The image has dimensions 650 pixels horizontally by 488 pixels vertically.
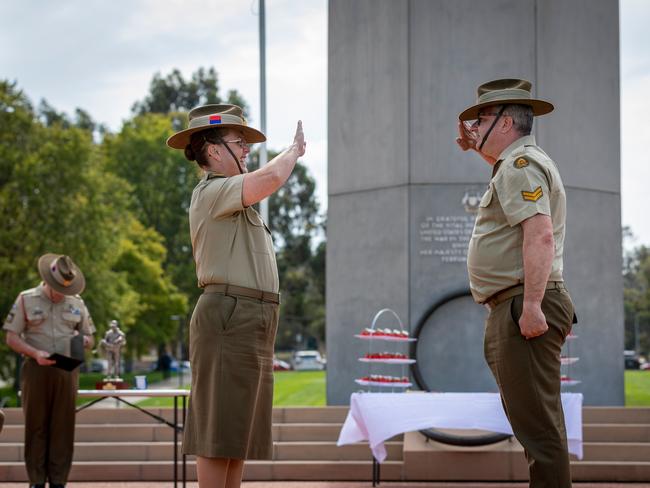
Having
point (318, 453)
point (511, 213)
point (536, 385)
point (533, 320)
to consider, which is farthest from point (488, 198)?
point (318, 453)

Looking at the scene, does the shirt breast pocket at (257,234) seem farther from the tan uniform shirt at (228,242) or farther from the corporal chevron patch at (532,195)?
the corporal chevron patch at (532,195)

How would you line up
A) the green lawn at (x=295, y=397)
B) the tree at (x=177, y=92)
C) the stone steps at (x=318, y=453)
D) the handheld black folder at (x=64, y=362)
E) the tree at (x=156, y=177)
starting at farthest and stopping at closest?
the tree at (x=177, y=92)
the tree at (x=156, y=177)
the green lawn at (x=295, y=397)
the stone steps at (x=318, y=453)
the handheld black folder at (x=64, y=362)

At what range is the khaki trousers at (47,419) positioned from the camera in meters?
7.57

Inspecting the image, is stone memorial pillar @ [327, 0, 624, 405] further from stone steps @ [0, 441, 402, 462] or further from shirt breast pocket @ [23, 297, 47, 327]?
shirt breast pocket @ [23, 297, 47, 327]

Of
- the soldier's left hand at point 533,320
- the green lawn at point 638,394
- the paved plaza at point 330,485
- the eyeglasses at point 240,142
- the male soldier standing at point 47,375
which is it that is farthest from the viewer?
the green lawn at point 638,394

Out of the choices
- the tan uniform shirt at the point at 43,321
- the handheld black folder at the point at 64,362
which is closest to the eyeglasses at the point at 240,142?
the handheld black folder at the point at 64,362

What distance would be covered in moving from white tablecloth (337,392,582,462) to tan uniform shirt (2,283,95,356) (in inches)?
93.0

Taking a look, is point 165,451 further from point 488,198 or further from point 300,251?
point 300,251

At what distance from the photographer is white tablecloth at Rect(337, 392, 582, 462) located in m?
8.17

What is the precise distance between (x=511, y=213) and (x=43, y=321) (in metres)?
4.55

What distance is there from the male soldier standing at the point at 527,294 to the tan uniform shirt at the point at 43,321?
13.9ft

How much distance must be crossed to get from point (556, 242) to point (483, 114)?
68 cm

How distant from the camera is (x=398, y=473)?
356 inches

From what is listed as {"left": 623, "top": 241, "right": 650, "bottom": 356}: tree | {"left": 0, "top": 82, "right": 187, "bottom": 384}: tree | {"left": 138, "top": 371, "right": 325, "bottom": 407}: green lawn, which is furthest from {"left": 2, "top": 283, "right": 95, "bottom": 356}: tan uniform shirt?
{"left": 623, "top": 241, "right": 650, "bottom": 356}: tree
